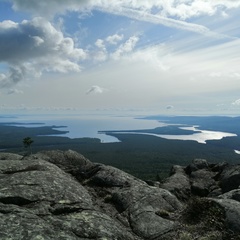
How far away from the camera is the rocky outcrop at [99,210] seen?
44.3ft

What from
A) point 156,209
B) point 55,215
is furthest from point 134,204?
point 55,215

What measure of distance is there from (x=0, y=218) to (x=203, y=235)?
10.9 meters

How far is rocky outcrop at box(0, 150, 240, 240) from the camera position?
44.3 ft

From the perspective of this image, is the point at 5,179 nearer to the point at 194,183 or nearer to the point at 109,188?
the point at 109,188

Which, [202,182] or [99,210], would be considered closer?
[99,210]

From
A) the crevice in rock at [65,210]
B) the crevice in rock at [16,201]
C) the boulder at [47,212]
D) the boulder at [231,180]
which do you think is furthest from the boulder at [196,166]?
the crevice in rock at [16,201]

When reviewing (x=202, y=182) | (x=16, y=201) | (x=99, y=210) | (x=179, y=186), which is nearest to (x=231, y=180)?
(x=202, y=182)

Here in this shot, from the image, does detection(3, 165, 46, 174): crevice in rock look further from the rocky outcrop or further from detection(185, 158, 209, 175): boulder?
detection(185, 158, 209, 175): boulder

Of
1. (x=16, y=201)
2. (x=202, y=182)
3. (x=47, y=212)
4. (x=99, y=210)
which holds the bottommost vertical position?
(x=202, y=182)

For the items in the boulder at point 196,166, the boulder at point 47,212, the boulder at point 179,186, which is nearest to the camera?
the boulder at point 47,212

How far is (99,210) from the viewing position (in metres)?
18.2

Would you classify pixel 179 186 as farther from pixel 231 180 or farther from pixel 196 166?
pixel 196 166

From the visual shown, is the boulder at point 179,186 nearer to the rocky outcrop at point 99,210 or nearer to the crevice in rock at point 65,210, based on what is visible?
the rocky outcrop at point 99,210

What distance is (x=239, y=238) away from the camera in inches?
585
